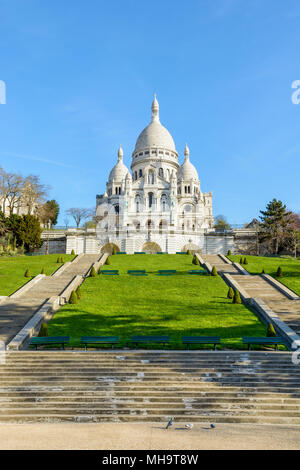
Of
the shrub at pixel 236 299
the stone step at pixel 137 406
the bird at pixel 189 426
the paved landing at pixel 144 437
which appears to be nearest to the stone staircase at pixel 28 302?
the stone step at pixel 137 406

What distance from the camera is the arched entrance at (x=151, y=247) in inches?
2476

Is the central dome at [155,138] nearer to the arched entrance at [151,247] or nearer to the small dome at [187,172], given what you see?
the small dome at [187,172]

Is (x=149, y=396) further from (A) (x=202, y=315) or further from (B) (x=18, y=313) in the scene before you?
(B) (x=18, y=313)

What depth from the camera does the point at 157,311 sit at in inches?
909

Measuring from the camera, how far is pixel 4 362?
15594mm

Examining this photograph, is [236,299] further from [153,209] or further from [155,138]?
[155,138]

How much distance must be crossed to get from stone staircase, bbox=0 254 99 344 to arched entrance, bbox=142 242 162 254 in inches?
1056

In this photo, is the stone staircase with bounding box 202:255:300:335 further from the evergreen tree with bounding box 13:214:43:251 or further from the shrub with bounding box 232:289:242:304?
the evergreen tree with bounding box 13:214:43:251

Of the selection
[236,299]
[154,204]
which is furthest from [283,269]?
[154,204]

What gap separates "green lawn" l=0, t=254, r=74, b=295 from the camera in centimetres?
3027

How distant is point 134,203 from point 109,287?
180 feet

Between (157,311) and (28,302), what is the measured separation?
9242 mm

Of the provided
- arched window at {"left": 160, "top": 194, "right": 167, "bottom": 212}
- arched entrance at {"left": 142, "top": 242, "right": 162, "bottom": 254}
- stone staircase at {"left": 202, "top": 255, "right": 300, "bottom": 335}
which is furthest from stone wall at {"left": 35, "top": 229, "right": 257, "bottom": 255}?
stone staircase at {"left": 202, "top": 255, "right": 300, "bottom": 335}

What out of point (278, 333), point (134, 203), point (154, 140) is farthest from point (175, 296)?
point (154, 140)
